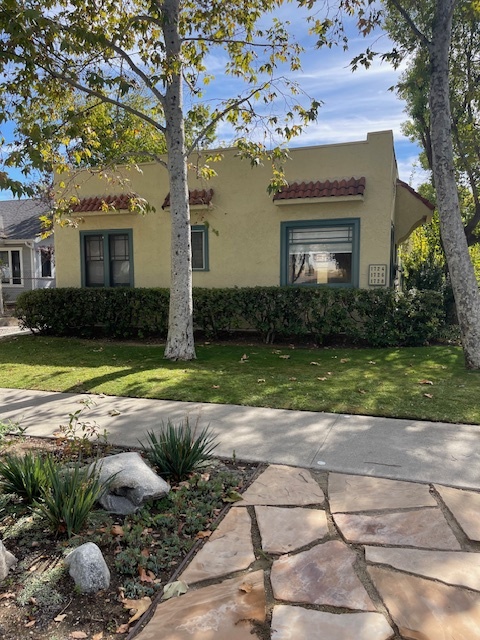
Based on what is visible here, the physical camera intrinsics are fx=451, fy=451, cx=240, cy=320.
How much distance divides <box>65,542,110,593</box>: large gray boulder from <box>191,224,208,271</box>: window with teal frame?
9.65m

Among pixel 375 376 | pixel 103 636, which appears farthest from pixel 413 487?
pixel 375 376

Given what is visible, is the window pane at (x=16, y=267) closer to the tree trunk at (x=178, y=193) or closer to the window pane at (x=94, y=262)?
the window pane at (x=94, y=262)

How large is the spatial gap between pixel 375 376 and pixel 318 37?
6192mm

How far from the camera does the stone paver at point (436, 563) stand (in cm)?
237

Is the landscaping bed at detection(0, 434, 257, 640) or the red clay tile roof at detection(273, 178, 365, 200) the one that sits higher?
the red clay tile roof at detection(273, 178, 365, 200)

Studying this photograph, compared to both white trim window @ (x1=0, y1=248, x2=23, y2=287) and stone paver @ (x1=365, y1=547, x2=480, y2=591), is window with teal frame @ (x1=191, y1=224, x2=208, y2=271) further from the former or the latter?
white trim window @ (x1=0, y1=248, x2=23, y2=287)

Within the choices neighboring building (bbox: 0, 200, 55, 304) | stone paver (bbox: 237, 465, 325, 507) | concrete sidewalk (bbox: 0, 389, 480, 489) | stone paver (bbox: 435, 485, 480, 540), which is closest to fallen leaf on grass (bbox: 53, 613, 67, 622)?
stone paver (bbox: 237, 465, 325, 507)

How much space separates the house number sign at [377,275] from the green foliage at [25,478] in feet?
28.2

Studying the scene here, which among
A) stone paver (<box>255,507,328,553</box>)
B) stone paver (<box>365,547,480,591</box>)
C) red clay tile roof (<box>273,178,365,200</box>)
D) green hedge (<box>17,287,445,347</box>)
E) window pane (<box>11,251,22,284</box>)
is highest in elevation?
red clay tile roof (<box>273,178,365,200</box>)

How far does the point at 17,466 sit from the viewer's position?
3.20 meters

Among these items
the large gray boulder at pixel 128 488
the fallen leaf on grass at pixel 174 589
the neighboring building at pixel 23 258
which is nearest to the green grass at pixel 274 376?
the large gray boulder at pixel 128 488

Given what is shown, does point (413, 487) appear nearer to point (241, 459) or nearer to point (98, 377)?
point (241, 459)

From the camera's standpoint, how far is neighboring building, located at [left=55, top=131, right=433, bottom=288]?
1029 cm

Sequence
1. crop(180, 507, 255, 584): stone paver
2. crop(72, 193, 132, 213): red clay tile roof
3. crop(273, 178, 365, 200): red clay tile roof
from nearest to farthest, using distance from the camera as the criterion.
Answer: crop(180, 507, 255, 584): stone paver
crop(273, 178, 365, 200): red clay tile roof
crop(72, 193, 132, 213): red clay tile roof
